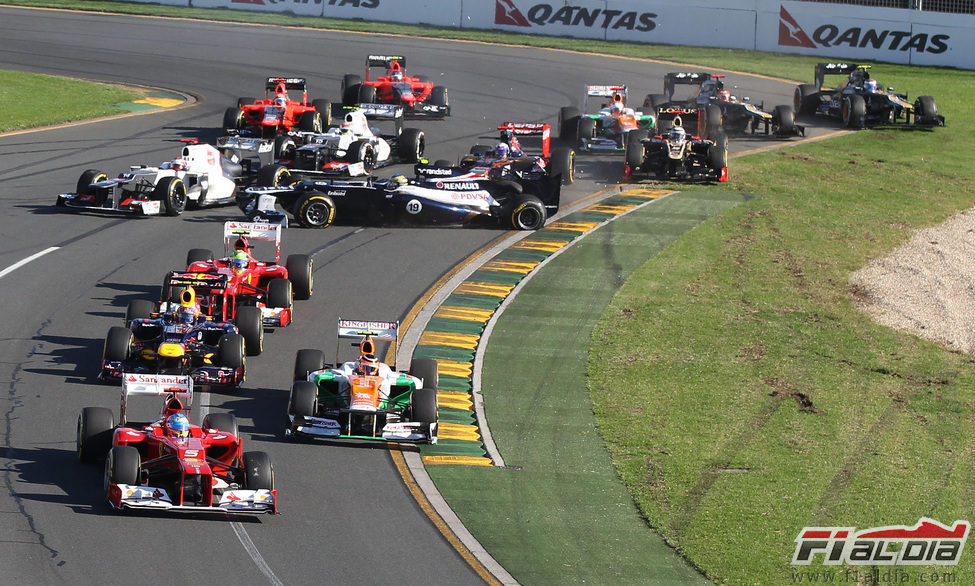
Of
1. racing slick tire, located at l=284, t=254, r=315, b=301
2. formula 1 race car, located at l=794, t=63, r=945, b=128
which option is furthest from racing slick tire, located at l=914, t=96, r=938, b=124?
racing slick tire, located at l=284, t=254, r=315, b=301

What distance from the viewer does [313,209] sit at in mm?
35750

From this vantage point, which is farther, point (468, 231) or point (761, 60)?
point (761, 60)

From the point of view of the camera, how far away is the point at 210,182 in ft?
122

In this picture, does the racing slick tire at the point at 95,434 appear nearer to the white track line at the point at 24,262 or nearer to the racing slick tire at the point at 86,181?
the white track line at the point at 24,262

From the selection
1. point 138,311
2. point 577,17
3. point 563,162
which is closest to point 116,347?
point 138,311

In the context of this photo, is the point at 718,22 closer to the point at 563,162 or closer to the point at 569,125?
the point at 569,125

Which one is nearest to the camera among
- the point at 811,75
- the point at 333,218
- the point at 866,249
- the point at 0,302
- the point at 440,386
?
the point at 440,386

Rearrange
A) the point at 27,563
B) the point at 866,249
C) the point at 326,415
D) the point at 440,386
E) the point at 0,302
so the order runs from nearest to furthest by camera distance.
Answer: the point at 27,563
the point at 326,415
the point at 440,386
the point at 0,302
the point at 866,249

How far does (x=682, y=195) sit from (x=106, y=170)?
18.0m

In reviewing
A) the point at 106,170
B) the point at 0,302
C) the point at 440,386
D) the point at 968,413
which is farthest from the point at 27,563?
the point at 106,170

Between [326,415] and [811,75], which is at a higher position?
[811,75]

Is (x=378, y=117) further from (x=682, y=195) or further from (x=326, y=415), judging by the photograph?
(x=326, y=415)

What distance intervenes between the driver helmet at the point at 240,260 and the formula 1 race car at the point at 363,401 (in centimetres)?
479

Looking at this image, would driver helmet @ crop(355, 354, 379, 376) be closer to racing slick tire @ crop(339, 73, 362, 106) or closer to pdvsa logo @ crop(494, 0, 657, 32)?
racing slick tire @ crop(339, 73, 362, 106)
